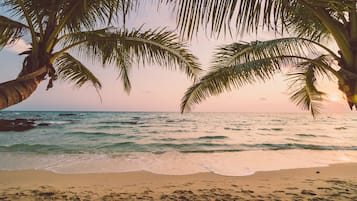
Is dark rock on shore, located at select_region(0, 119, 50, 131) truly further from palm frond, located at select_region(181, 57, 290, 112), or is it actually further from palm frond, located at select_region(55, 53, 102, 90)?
palm frond, located at select_region(181, 57, 290, 112)

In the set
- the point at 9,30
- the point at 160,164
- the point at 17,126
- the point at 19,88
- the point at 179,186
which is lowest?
the point at 17,126

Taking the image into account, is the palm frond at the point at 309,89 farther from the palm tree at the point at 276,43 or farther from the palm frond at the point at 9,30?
the palm frond at the point at 9,30

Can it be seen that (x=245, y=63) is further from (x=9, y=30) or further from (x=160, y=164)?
(x=160, y=164)

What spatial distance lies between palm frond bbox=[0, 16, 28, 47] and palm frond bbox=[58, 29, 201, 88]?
0.68 m

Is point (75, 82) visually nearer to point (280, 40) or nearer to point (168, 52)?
point (168, 52)

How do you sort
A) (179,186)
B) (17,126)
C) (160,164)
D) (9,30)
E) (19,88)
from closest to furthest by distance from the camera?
(19,88), (9,30), (179,186), (160,164), (17,126)

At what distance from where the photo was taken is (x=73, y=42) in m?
5.07

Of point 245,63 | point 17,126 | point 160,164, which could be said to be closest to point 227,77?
point 245,63

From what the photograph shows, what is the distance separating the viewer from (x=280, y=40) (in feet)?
16.8

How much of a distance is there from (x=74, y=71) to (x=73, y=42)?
128cm

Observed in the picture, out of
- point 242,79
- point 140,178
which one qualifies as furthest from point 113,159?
point 242,79

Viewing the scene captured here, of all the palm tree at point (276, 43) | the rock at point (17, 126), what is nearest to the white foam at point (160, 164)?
the palm tree at point (276, 43)

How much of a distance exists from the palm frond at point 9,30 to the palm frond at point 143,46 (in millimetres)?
678

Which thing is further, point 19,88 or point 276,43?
point 276,43
